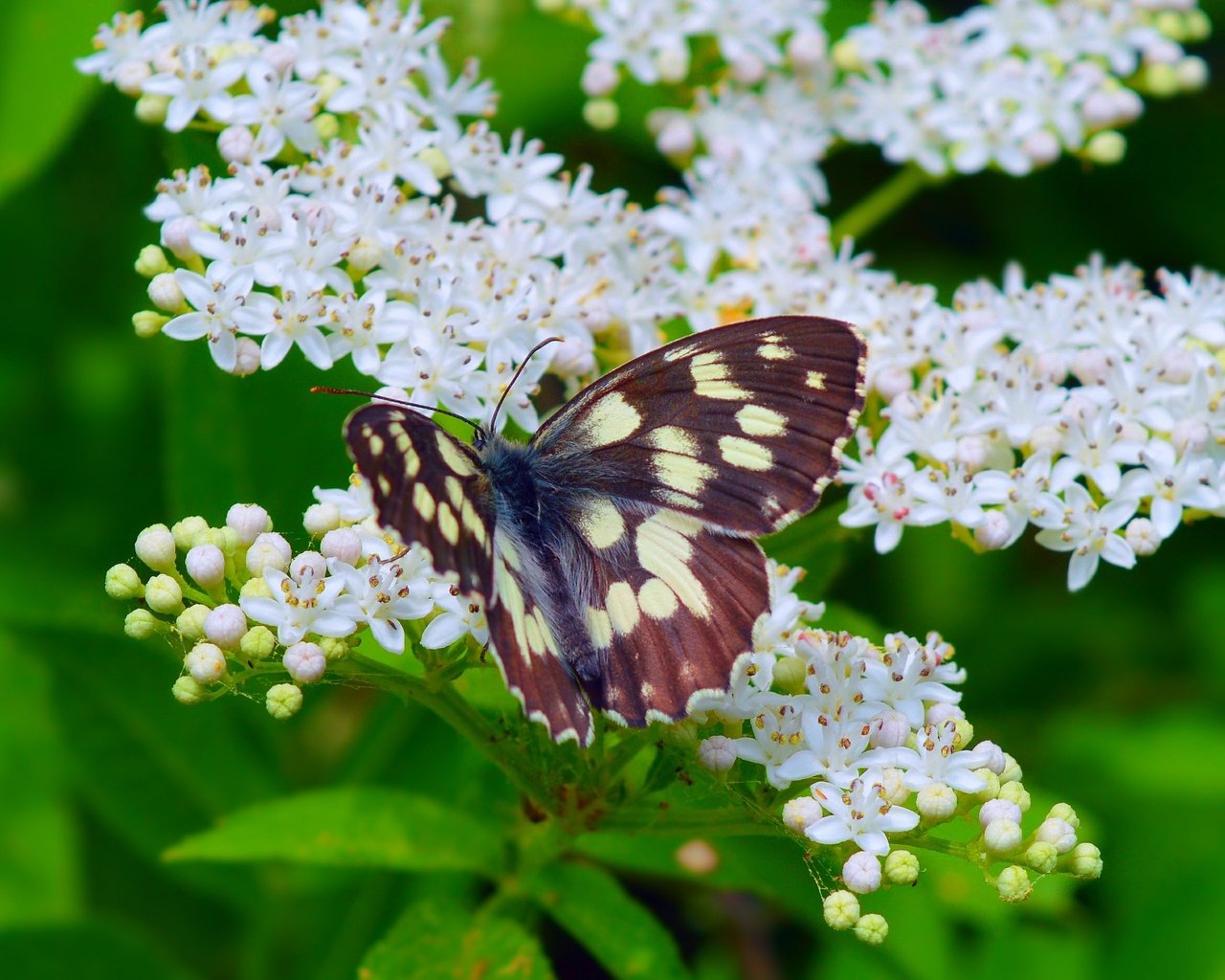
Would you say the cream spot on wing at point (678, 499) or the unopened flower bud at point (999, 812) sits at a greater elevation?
the cream spot on wing at point (678, 499)

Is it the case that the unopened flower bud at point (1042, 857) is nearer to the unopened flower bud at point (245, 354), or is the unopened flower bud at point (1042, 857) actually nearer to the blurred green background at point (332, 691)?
the blurred green background at point (332, 691)

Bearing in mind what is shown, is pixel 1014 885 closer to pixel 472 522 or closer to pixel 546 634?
pixel 546 634

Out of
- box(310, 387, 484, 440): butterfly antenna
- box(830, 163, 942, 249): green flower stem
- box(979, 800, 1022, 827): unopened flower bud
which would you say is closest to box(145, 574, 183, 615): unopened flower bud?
box(310, 387, 484, 440): butterfly antenna

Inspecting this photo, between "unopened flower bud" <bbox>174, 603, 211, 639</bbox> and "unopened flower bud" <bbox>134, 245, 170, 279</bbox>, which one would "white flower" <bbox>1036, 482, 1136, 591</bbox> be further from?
"unopened flower bud" <bbox>134, 245, 170, 279</bbox>

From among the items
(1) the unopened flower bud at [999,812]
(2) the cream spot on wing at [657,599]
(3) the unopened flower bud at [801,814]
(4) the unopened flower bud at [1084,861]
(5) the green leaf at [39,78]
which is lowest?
(4) the unopened flower bud at [1084,861]

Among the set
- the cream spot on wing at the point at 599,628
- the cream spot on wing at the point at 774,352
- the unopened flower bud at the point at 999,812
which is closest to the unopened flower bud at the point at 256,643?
the cream spot on wing at the point at 599,628

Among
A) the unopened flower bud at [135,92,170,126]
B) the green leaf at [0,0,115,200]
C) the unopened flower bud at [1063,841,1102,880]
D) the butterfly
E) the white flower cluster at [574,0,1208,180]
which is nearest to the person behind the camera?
the butterfly

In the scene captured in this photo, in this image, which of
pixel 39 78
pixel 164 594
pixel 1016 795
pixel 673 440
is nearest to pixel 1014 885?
pixel 1016 795
